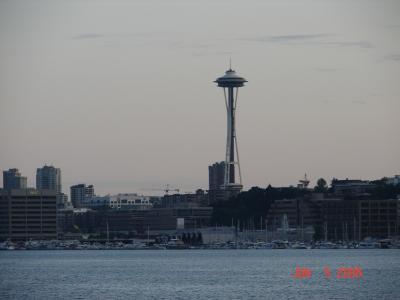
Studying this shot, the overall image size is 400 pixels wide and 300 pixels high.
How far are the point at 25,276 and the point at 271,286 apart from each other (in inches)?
1404

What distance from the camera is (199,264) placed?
196m

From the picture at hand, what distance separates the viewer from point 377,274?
504 feet

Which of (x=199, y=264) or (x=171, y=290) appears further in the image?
(x=199, y=264)

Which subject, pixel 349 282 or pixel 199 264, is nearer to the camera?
pixel 349 282

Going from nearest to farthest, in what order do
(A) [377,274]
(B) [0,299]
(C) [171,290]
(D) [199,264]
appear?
(B) [0,299]
(C) [171,290]
(A) [377,274]
(D) [199,264]

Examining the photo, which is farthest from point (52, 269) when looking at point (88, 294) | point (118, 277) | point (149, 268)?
point (88, 294)

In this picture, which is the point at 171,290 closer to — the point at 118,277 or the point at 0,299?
the point at 0,299

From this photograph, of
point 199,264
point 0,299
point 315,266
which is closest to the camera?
point 0,299

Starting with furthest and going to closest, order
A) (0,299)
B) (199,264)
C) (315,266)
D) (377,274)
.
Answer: (199,264) < (315,266) < (377,274) < (0,299)

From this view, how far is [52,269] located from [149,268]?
11.2 meters

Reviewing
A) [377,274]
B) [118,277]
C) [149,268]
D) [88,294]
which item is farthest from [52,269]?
[88,294]

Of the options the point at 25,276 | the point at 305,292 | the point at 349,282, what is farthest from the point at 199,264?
the point at 305,292

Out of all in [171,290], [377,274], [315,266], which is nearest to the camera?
[171,290]

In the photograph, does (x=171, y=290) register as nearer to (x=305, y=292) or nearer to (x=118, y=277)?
(x=305, y=292)
